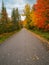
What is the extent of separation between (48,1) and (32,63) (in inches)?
787

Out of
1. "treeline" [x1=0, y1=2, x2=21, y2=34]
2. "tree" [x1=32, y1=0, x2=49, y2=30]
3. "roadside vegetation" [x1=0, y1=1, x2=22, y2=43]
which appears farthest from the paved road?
"treeline" [x1=0, y1=2, x2=21, y2=34]

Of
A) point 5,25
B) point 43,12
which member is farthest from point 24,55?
point 5,25

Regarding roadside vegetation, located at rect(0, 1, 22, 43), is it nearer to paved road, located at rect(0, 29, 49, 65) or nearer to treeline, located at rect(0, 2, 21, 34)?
treeline, located at rect(0, 2, 21, 34)

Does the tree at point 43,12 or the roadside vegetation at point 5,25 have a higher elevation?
the tree at point 43,12

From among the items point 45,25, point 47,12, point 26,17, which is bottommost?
point 26,17

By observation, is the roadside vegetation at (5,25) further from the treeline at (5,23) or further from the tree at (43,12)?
the tree at (43,12)

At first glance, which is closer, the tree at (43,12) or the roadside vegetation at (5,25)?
the tree at (43,12)

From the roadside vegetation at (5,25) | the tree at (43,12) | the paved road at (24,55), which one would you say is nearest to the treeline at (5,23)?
the roadside vegetation at (5,25)

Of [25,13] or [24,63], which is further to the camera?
[25,13]

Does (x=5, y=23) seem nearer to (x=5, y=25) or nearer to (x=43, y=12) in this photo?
(x=5, y=25)

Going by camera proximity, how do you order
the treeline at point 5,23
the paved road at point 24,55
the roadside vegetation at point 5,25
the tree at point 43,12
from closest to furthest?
1. the paved road at point 24,55
2. the tree at point 43,12
3. the roadside vegetation at point 5,25
4. the treeline at point 5,23

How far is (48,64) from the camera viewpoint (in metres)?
11.2

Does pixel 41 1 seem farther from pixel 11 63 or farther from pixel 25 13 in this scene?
pixel 25 13

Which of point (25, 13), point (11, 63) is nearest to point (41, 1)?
point (11, 63)
